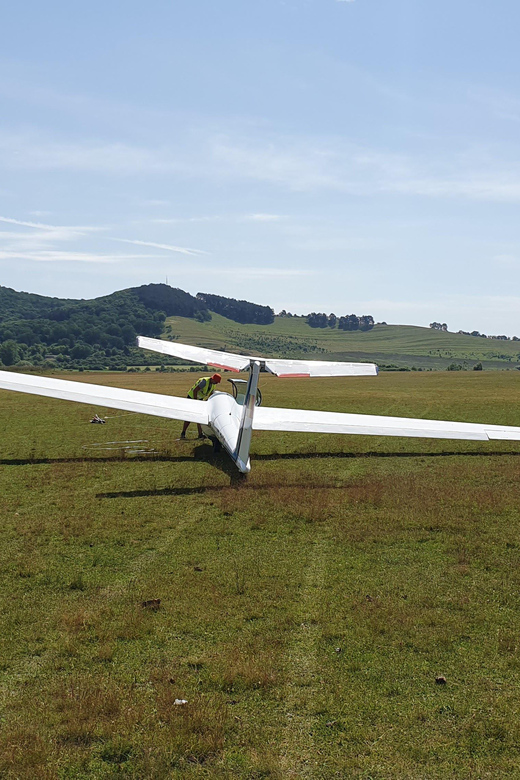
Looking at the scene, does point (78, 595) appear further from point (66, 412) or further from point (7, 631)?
point (66, 412)

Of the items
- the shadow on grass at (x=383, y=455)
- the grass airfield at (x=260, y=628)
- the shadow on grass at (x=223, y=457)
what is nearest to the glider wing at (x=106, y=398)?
the shadow on grass at (x=223, y=457)

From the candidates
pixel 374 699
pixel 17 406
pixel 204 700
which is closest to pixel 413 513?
pixel 374 699

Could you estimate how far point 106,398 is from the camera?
18484mm

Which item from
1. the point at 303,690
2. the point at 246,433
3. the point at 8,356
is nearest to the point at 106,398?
the point at 246,433

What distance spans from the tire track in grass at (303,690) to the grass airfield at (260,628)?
2cm

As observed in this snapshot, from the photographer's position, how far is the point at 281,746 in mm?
4789

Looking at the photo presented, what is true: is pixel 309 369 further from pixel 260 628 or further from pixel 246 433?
pixel 260 628

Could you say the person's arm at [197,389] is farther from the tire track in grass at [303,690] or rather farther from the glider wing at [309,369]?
the tire track in grass at [303,690]

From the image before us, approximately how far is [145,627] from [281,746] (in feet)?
7.98

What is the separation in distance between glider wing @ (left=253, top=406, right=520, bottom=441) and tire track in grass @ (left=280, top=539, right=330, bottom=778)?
9.15 meters

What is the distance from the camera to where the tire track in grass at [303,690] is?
4621 mm

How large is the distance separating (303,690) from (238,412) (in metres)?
12.1

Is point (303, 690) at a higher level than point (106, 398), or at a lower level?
lower

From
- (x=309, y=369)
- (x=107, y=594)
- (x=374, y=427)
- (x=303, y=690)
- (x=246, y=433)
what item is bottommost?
(x=107, y=594)
